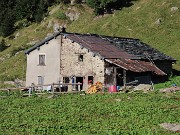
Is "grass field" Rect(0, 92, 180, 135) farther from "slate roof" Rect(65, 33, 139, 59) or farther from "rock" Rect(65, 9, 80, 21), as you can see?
"rock" Rect(65, 9, 80, 21)

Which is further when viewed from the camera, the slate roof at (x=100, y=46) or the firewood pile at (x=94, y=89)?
the slate roof at (x=100, y=46)

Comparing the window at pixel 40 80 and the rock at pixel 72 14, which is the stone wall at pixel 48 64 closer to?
the window at pixel 40 80

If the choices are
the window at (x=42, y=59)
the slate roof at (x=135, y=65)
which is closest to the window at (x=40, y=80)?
the window at (x=42, y=59)

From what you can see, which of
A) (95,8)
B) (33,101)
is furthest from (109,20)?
(33,101)

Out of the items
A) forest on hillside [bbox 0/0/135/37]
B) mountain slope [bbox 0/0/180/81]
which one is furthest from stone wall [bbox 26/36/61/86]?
forest on hillside [bbox 0/0/135/37]

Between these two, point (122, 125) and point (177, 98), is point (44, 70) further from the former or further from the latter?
point (122, 125)

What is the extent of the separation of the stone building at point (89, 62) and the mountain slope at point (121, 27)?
1368cm

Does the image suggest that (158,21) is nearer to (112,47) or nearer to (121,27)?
(121,27)

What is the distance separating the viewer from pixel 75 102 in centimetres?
3291

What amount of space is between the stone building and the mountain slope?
13.7 metres

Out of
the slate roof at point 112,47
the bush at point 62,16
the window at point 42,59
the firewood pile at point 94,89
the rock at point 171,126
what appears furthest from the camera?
the bush at point 62,16

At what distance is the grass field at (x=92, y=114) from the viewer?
73.4ft

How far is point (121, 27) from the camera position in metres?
77.9

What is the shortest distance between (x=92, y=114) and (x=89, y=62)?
20.4 m
